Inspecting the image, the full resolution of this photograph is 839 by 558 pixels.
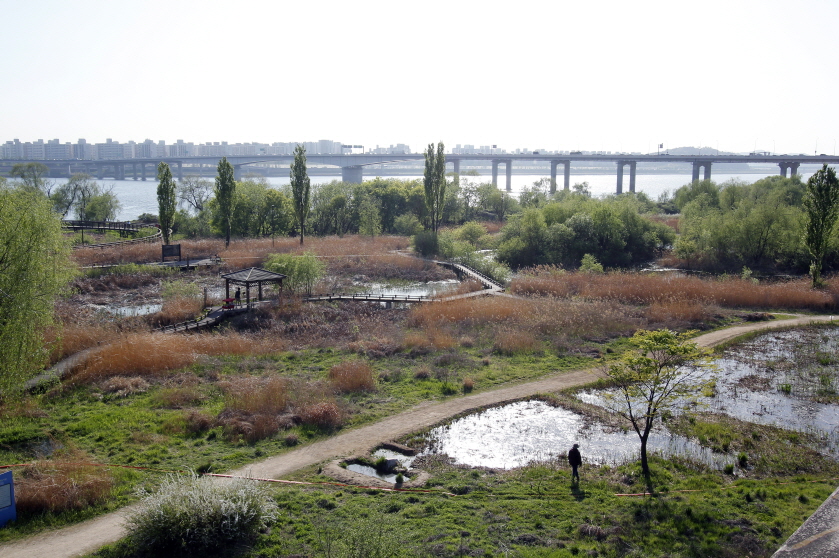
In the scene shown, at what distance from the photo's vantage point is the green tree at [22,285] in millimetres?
16406

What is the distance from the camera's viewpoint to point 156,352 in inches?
963

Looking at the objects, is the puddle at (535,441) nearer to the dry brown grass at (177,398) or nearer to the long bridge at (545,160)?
the dry brown grass at (177,398)

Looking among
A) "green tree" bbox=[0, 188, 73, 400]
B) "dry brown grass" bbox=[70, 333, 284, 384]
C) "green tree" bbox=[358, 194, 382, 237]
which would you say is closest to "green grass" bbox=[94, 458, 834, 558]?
"green tree" bbox=[0, 188, 73, 400]

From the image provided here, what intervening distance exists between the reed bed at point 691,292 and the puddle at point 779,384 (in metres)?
5.29

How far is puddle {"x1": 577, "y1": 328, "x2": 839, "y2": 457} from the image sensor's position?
20.4 metres

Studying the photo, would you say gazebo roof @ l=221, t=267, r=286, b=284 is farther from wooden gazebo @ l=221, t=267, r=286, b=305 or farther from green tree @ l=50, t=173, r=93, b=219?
green tree @ l=50, t=173, r=93, b=219

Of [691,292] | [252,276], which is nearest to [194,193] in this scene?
[252,276]

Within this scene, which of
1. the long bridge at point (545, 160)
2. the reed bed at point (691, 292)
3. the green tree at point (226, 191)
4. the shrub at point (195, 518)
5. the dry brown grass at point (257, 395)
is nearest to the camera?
the shrub at point (195, 518)

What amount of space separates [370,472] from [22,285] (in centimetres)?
1055

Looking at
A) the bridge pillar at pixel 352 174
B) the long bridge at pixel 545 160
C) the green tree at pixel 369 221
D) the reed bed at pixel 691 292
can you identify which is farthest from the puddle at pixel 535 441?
the bridge pillar at pixel 352 174

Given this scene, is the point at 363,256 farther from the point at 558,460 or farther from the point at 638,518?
the point at 638,518

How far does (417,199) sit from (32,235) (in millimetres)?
56673

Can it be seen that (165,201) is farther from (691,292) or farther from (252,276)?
(691,292)

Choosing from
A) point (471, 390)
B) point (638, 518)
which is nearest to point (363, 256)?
point (471, 390)
